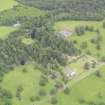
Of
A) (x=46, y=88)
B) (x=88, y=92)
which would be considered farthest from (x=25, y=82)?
(x=88, y=92)

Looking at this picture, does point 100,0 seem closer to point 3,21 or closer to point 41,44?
point 3,21

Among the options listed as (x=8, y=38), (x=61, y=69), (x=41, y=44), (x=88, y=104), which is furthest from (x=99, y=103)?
(x=8, y=38)

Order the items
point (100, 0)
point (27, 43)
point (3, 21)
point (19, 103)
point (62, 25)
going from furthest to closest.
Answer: point (100, 0) → point (3, 21) → point (62, 25) → point (27, 43) → point (19, 103)

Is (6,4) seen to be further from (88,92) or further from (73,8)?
(88,92)

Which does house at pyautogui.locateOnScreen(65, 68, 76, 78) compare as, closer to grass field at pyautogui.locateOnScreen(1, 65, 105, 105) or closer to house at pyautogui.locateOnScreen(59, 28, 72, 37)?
grass field at pyautogui.locateOnScreen(1, 65, 105, 105)

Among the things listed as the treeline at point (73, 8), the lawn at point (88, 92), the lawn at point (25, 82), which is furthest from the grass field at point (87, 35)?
the lawn at point (25, 82)

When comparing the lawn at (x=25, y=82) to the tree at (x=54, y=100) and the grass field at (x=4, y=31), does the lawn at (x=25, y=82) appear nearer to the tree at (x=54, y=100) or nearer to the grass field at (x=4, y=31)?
the tree at (x=54, y=100)

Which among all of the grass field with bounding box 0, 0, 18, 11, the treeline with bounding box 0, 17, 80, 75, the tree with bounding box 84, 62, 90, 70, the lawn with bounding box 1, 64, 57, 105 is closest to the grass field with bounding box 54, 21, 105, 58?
the treeline with bounding box 0, 17, 80, 75
